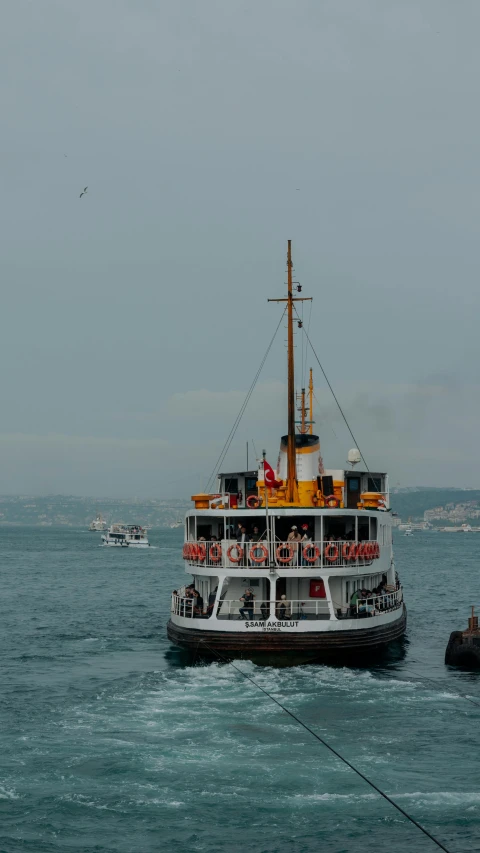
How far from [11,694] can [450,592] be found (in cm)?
5189

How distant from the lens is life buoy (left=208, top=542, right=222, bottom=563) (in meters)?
36.2

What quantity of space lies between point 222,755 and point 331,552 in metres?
12.8

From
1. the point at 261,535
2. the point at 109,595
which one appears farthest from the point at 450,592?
the point at 261,535

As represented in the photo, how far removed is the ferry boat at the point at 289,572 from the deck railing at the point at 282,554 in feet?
0.15

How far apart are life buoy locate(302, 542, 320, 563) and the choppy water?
3.83m

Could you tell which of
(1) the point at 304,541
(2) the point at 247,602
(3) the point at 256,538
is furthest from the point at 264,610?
(3) the point at 256,538

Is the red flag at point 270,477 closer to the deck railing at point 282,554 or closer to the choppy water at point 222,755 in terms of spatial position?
the deck railing at point 282,554

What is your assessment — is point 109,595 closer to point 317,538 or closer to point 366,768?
point 317,538

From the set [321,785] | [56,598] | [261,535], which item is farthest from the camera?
[56,598]

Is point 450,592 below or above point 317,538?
below

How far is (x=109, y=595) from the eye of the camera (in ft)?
236

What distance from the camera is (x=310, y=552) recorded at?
1374 inches

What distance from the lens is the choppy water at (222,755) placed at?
62.4 feet

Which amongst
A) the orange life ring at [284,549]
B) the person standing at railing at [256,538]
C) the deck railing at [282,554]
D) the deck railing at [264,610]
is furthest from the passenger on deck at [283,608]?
the person standing at railing at [256,538]
